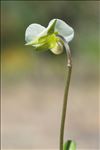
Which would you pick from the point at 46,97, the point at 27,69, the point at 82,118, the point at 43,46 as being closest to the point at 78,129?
the point at 82,118

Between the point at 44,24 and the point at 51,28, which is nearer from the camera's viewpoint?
the point at 51,28

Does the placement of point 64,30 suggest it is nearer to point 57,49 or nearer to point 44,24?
point 57,49

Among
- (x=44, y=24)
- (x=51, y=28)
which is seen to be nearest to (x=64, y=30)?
(x=51, y=28)

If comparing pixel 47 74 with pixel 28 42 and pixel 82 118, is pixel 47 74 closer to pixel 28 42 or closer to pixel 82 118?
pixel 82 118

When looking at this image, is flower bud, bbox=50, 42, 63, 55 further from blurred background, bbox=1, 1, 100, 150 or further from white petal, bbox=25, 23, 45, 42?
blurred background, bbox=1, 1, 100, 150

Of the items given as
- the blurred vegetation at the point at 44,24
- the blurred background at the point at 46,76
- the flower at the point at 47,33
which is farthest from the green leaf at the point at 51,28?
the blurred vegetation at the point at 44,24

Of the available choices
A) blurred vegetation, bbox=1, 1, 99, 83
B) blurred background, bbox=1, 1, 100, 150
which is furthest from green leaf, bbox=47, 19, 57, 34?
blurred vegetation, bbox=1, 1, 99, 83

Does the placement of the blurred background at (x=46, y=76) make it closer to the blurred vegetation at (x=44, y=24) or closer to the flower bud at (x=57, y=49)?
the blurred vegetation at (x=44, y=24)
